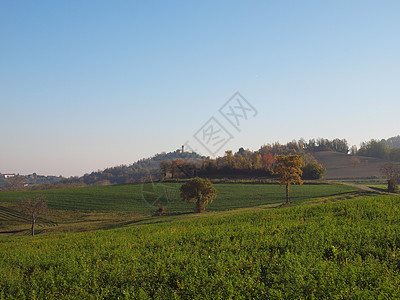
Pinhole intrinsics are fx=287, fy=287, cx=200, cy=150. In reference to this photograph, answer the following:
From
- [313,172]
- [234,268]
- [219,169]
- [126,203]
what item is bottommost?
[126,203]

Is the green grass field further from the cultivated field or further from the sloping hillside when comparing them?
the sloping hillside

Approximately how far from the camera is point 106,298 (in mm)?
7996

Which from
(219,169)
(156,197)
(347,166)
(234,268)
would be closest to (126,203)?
(156,197)

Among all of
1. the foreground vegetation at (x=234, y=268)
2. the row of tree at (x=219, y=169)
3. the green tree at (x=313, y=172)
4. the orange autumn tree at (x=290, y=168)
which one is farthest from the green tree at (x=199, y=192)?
the green tree at (x=313, y=172)

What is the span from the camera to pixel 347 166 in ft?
436

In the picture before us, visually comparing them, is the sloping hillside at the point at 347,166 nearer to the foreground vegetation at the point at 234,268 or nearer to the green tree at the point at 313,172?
the green tree at the point at 313,172

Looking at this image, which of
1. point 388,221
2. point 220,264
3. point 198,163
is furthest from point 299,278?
point 198,163

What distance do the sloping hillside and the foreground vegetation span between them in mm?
111675

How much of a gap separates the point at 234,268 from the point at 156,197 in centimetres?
5823

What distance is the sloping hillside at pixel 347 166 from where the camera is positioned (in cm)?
11513

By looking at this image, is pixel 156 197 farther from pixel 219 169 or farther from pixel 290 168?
pixel 219 169

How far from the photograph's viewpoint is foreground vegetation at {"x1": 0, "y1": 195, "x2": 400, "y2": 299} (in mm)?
7201

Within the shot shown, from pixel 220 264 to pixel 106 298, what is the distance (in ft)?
11.2

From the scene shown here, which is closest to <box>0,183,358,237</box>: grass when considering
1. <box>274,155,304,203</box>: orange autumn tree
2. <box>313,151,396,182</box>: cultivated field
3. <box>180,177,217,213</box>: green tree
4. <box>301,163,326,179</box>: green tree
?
<box>180,177,217,213</box>: green tree
